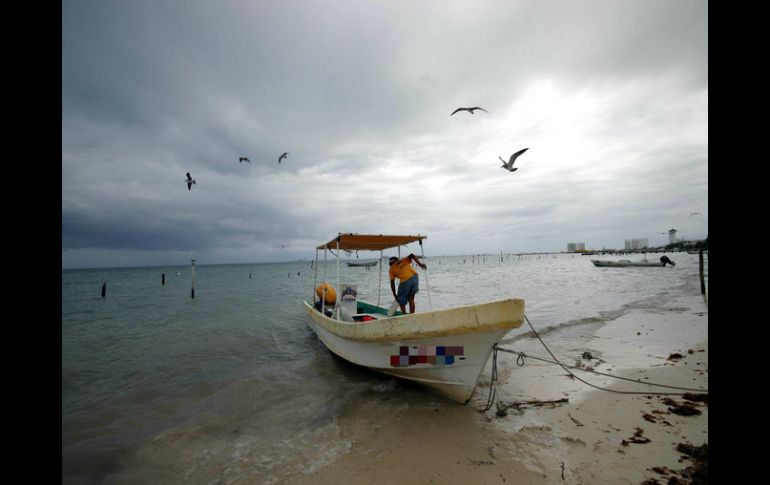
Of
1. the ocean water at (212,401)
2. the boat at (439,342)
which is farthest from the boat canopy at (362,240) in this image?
the ocean water at (212,401)

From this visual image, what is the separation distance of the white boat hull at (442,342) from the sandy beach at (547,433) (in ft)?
1.80

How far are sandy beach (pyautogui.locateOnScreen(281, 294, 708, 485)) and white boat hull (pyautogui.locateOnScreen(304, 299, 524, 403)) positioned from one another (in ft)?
1.80

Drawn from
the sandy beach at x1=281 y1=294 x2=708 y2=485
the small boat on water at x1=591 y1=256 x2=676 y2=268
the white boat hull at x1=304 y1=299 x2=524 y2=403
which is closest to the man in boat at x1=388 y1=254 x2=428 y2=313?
the white boat hull at x1=304 y1=299 x2=524 y2=403

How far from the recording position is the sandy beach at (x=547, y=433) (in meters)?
3.62

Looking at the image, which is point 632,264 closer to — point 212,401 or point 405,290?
point 405,290

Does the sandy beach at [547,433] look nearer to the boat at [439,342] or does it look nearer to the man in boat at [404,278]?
the boat at [439,342]

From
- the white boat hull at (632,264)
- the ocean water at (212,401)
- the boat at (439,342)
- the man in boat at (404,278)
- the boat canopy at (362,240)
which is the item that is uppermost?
the boat canopy at (362,240)

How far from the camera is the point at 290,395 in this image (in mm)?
6758

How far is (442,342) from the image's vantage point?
5.15 m

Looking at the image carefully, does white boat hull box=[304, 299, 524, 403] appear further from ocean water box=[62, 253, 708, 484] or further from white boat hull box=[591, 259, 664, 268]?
white boat hull box=[591, 259, 664, 268]

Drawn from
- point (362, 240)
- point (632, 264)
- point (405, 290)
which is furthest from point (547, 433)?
point (632, 264)
